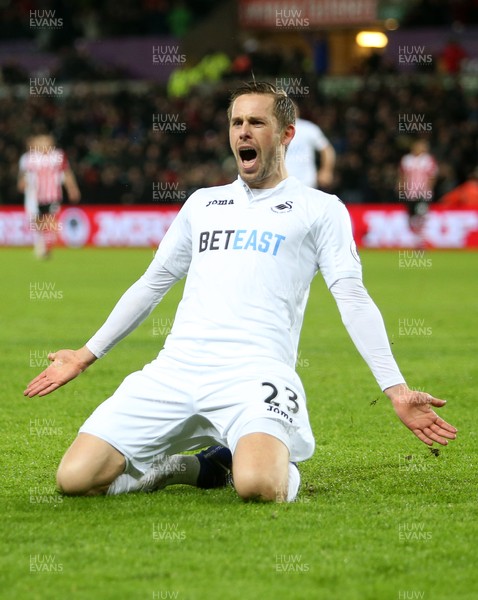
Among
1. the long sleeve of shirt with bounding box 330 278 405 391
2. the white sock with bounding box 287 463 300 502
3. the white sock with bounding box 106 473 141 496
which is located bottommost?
the white sock with bounding box 106 473 141 496

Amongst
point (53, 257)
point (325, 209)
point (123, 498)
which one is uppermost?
point (325, 209)

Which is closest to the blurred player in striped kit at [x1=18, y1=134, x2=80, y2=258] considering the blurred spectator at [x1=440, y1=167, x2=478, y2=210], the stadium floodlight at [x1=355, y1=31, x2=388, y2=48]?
the blurred spectator at [x1=440, y1=167, x2=478, y2=210]

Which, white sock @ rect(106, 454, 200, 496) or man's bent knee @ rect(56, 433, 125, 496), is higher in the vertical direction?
man's bent knee @ rect(56, 433, 125, 496)

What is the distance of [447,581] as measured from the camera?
3709 millimetres

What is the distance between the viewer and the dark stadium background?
85.2 ft

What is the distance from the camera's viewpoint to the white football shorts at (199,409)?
483 centimetres

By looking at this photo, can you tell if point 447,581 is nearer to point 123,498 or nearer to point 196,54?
point 123,498

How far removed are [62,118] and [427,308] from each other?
17.6 m

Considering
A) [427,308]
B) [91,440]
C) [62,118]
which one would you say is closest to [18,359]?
[91,440]

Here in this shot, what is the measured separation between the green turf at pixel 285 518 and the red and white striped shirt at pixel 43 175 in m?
14.3

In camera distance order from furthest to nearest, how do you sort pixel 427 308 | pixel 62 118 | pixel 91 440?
1. pixel 62 118
2. pixel 427 308
3. pixel 91 440

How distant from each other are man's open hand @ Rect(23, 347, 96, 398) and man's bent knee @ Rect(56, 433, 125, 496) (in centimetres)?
25

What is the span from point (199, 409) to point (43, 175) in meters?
19.1

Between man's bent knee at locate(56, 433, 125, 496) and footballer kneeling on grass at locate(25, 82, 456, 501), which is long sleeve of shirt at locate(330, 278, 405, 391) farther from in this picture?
man's bent knee at locate(56, 433, 125, 496)
